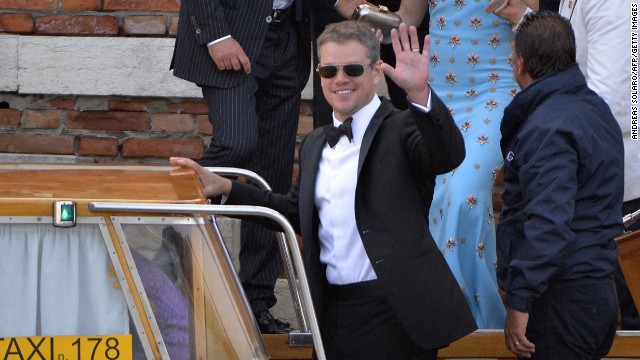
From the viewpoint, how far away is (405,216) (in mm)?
3668

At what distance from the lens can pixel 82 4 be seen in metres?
6.34

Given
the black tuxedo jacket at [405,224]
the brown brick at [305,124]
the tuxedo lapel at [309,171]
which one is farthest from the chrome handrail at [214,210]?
the brown brick at [305,124]

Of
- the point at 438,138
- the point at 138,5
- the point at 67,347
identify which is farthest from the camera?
the point at 138,5

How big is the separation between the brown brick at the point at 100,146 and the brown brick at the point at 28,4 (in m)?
0.67

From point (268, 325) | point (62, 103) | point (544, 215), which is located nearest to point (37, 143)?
point (62, 103)

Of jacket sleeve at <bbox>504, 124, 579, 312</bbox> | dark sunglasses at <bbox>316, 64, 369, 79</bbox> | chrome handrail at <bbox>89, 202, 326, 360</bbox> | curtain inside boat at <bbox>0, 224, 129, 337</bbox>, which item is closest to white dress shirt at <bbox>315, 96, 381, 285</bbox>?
dark sunglasses at <bbox>316, 64, 369, 79</bbox>

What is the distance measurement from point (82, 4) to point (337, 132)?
291 centimetres

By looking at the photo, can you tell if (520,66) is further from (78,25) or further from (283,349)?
(78,25)

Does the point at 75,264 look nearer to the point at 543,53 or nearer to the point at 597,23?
the point at 543,53

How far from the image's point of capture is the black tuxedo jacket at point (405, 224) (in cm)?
361

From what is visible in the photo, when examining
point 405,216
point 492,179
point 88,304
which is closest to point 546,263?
point 405,216

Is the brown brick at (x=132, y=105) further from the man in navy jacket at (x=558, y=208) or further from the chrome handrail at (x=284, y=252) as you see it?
the man in navy jacket at (x=558, y=208)

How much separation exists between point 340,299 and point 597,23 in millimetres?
1663

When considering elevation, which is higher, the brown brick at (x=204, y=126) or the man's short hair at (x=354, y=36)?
the man's short hair at (x=354, y=36)
